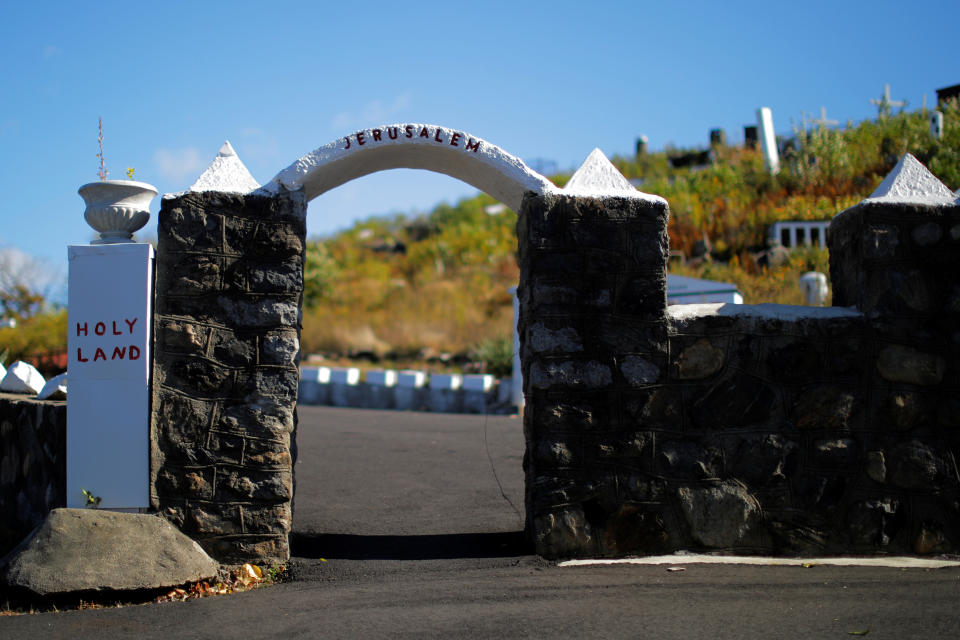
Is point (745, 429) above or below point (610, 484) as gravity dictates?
above

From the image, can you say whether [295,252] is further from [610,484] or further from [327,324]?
[327,324]

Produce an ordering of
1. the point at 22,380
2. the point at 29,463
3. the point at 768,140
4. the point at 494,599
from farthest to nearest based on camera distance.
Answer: the point at 768,140
the point at 22,380
the point at 29,463
the point at 494,599

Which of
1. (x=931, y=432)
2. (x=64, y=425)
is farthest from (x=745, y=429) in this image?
(x=64, y=425)

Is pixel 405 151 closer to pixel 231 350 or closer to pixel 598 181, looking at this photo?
pixel 598 181

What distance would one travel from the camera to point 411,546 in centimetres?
539

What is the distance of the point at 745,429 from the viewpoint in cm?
505

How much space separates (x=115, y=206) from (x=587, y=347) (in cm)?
306

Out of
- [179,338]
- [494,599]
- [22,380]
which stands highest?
[179,338]

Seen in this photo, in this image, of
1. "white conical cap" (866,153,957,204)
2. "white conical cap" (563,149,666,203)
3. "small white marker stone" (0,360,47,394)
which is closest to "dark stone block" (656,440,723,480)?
"white conical cap" (563,149,666,203)

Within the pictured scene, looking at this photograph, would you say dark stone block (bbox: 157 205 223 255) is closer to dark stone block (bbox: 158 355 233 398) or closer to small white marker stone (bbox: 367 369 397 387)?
dark stone block (bbox: 158 355 233 398)

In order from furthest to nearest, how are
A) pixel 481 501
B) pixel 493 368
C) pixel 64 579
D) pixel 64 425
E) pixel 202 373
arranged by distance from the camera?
1. pixel 493 368
2. pixel 481 501
3. pixel 64 425
4. pixel 202 373
5. pixel 64 579

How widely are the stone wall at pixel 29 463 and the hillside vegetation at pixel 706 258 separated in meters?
11.1

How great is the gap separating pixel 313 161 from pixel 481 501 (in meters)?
3.21

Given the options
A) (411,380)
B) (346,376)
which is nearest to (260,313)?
(411,380)
